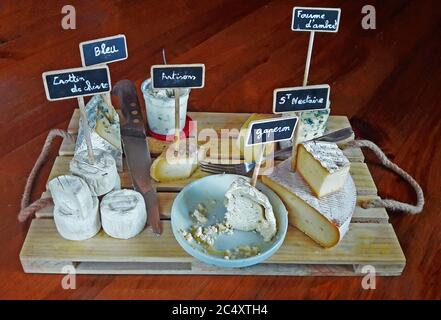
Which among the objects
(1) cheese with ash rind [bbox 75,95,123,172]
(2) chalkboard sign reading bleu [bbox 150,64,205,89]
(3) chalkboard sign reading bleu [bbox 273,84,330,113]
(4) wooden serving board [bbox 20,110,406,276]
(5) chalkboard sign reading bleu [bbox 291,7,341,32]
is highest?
(5) chalkboard sign reading bleu [bbox 291,7,341,32]

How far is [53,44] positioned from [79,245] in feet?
2.80

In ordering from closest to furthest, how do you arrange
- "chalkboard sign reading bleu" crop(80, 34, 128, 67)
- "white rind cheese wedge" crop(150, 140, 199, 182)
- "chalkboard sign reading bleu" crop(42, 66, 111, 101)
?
"chalkboard sign reading bleu" crop(42, 66, 111, 101) → "chalkboard sign reading bleu" crop(80, 34, 128, 67) → "white rind cheese wedge" crop(150, 140, 199, 182)

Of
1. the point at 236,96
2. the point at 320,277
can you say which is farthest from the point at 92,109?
the point at 320,277

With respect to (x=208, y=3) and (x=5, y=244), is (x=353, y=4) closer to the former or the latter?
(x=208, y=3)

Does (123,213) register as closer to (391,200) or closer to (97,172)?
(97,172)

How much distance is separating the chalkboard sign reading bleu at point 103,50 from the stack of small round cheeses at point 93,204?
216mm

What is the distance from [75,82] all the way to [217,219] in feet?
1.37

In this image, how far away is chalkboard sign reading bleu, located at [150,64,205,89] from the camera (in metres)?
1.14

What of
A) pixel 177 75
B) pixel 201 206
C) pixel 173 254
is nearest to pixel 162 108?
pixel 177 75

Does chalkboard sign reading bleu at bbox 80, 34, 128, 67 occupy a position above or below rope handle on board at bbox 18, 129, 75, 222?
above

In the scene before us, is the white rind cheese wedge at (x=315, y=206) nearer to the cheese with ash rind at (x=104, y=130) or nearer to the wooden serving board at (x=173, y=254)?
the wooden serving board at (x=173, y=254)

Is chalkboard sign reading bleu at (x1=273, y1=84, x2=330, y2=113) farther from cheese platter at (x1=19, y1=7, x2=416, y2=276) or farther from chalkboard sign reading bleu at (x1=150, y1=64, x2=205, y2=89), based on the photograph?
chalkboard sign reading bleu at (x1=150, y1=64, x2=205, y2=89)

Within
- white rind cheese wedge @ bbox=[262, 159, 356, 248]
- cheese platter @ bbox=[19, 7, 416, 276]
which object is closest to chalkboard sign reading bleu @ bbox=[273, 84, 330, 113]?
cheese platter @ bbox=[19, 7, 416, 276]

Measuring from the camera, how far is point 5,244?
1130 millimetres
